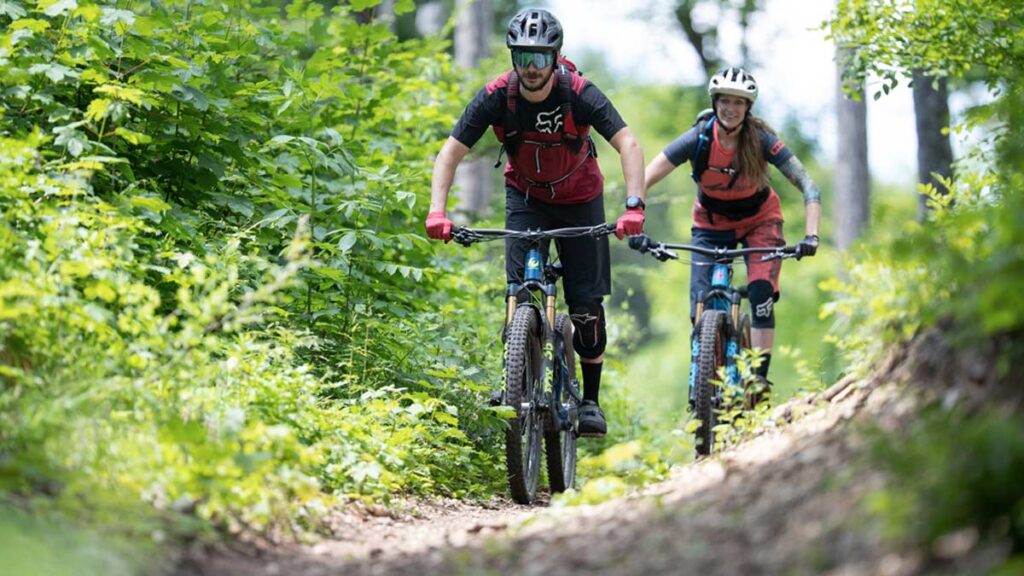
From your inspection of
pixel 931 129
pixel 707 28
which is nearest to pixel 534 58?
pixel 931 129

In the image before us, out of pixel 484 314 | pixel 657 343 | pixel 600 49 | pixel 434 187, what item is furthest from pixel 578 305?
pixel 600 49

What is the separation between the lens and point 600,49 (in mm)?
69188

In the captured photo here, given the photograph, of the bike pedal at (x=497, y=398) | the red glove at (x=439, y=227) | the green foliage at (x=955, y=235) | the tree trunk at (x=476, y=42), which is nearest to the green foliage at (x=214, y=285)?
the bike pedal at (x=497, y=398)

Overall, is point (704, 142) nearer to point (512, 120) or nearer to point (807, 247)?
point (807, 247)

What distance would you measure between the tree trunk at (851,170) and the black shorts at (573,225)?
13034 millimetres

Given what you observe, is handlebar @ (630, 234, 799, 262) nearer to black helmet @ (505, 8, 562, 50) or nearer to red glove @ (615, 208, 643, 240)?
red glove @ (615, 208, 643, 240)

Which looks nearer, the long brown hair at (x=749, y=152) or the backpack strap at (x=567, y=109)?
the backpack strap at (x=567, y=109)

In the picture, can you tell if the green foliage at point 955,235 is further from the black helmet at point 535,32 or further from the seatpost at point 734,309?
the black helmet at point 535,32

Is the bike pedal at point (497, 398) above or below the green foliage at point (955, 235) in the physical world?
below

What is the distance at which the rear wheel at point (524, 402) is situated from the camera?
6.56 m

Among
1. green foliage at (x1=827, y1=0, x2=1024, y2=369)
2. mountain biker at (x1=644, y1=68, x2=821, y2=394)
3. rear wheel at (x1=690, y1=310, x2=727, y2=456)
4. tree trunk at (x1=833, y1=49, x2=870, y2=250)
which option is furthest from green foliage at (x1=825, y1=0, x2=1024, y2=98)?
tree trunk at (x1=833, y1=49, x2=870, y2=250)

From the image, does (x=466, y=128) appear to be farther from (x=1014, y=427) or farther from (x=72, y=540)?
(x=1014, y=427)

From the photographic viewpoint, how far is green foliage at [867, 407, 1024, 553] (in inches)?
120

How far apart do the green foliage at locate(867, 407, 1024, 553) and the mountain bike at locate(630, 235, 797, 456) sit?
3.76 metres
